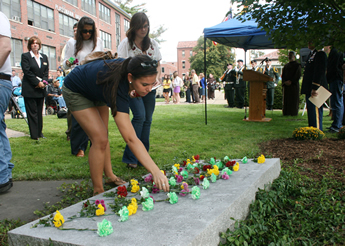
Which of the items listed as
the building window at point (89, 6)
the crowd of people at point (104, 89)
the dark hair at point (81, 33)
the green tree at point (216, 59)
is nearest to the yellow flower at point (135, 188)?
the crowd of people at point (104, 89)

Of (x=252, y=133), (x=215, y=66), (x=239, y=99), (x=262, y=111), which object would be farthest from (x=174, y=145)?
(x=215, y=66)

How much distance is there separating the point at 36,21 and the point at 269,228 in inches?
1160

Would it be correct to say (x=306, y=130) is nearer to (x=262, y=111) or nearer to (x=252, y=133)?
(x=252, y=133)

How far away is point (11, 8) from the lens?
23.6m

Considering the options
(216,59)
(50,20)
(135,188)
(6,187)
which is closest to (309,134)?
(135,188)

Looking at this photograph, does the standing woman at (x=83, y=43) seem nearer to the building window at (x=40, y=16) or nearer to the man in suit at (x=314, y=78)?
the man in suit at (x=314, y=78)

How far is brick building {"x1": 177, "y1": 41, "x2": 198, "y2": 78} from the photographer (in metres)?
103

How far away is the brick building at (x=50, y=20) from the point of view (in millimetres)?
23875

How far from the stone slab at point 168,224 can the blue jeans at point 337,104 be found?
5109 millimetres

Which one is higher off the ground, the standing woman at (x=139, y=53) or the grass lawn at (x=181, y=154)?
the standing woman at (x=139, y=53)

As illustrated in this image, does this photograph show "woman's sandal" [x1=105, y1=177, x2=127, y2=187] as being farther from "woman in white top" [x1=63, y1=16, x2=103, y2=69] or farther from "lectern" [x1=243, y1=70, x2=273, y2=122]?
"lectern" [x1=243, y1=70, x2=273, y2=122]

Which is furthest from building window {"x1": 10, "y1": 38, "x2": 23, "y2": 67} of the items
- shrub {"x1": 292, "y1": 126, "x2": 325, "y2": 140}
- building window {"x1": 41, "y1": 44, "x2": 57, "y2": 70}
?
shrub {"x1": 292, "y1": 126, "x2": 325, "y2": 140}

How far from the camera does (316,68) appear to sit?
19.9 feet

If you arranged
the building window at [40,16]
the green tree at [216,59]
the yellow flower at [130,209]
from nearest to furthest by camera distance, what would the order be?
the yellow flower at [130,209], the building window at [40,16], the green tree at [216,59]
